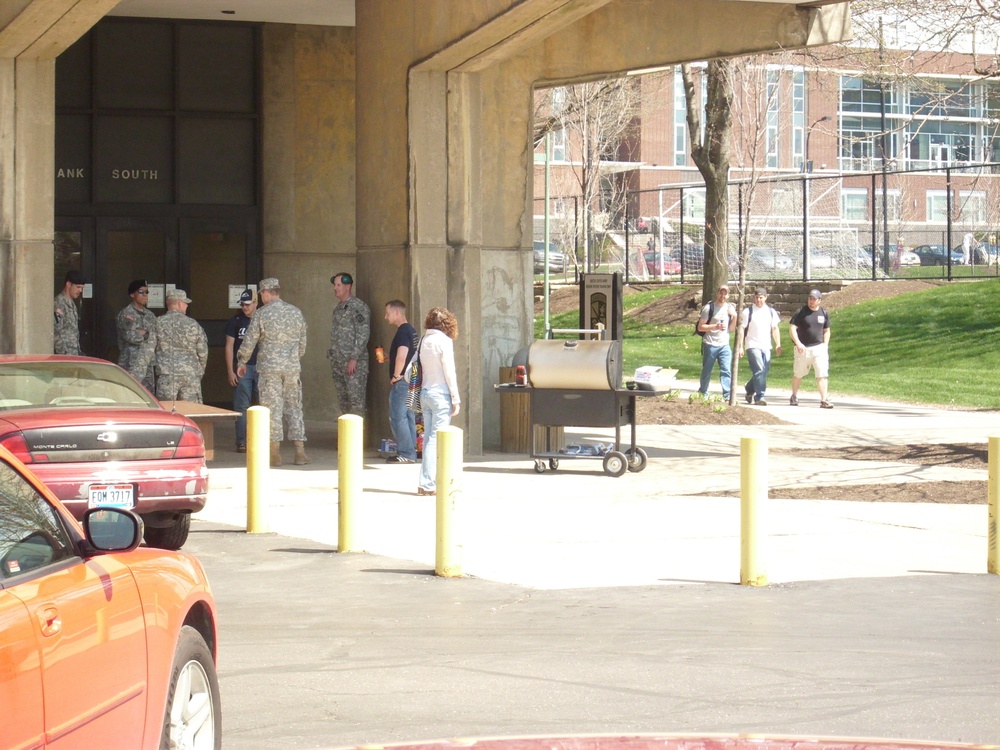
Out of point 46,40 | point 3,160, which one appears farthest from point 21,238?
point 46,40

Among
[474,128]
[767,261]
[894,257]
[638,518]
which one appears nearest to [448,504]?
[638,518]

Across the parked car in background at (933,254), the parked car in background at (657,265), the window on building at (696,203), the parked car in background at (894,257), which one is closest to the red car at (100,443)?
the parked car in background at (894,257)

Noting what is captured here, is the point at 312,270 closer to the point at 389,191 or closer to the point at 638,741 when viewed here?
the point at 389,191

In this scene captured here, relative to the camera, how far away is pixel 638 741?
2814mm

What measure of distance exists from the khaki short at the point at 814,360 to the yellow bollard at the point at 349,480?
1381 cm

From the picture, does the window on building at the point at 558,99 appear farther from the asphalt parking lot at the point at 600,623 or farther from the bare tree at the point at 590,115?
the asphalt parking lot at the point at 600,623

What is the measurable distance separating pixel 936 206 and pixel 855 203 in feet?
14.2

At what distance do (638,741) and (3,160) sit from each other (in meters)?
14.0

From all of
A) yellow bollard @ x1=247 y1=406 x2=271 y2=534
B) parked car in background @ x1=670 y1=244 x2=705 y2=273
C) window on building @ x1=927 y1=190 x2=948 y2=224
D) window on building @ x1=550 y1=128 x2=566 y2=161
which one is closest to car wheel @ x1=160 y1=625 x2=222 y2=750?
yellow bollard @ x1=247 y1=406 x2=271 y2=534

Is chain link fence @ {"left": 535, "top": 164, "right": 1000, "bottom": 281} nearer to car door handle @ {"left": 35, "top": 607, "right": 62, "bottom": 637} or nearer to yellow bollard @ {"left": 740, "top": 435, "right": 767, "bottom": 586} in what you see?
yellow bollard @ {"left": 740, "top": 435, "right": 767, "bottom": 586}

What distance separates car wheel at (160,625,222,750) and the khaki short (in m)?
18.9

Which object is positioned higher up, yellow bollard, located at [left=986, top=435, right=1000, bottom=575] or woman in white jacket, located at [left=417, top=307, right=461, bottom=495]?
woman in white jacket, located at [left=417, top=307, right=461, bottom=495]

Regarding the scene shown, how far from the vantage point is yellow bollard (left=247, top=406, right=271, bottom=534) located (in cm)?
1137

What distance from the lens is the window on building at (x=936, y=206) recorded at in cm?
6406
